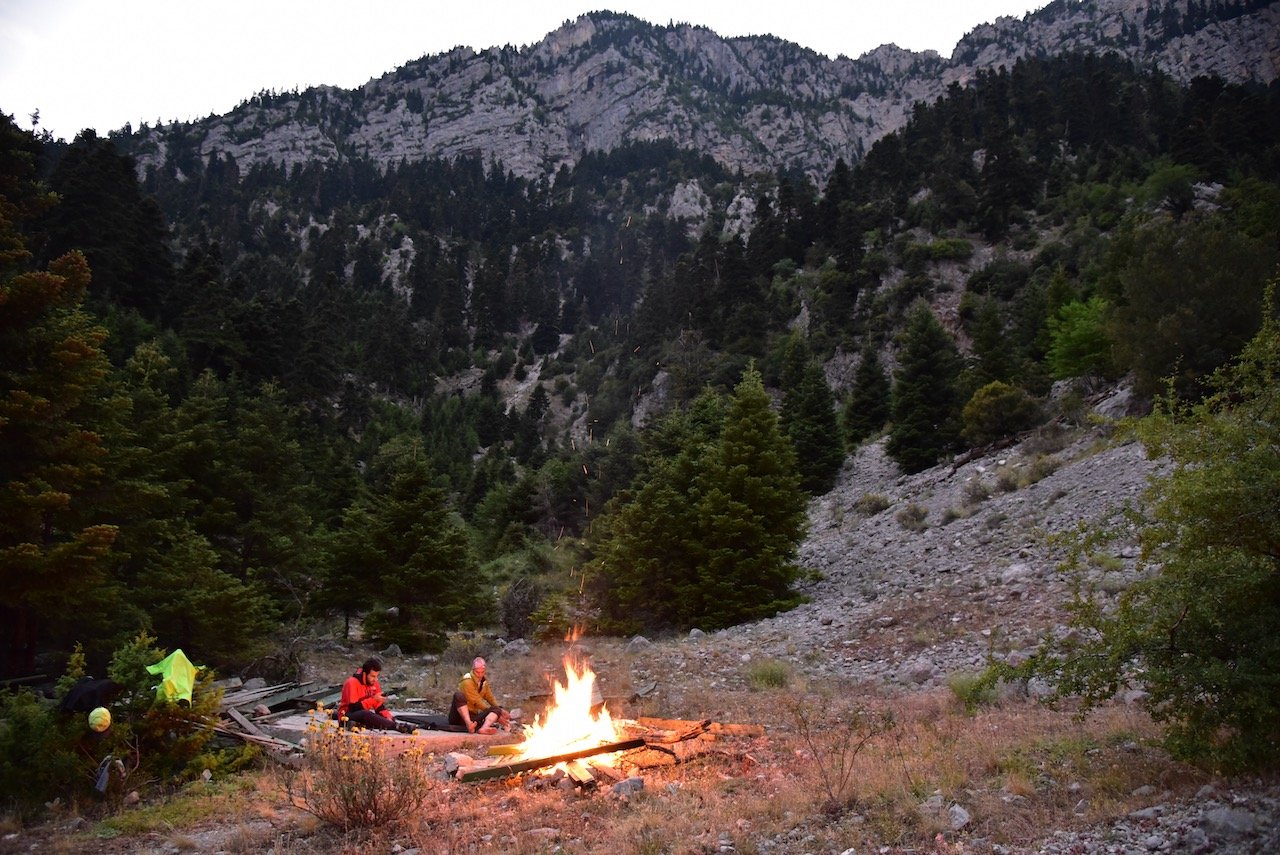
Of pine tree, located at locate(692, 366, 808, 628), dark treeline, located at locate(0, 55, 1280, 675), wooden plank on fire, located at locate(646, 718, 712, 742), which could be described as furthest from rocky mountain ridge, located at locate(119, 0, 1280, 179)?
wooden plank on fire, located at locate(646, 718, 712, 742)

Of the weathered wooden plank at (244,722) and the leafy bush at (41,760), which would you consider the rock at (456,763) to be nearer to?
the weathered wooden plank at (244,722)

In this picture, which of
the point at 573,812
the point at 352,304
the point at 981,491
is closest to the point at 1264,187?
the point at 981,491

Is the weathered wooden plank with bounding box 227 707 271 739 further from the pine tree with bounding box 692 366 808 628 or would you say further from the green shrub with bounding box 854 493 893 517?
the green shrub with bounding box 854 493 893 517

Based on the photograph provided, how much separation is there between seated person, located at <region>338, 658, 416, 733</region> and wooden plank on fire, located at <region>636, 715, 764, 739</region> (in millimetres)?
3737

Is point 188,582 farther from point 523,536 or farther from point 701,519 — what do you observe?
point 523,536

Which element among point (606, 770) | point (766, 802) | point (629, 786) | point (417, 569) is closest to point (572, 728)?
point (606, 770)

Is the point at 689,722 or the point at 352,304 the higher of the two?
the point at 352,304

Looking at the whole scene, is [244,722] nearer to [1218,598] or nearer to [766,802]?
[766,802]

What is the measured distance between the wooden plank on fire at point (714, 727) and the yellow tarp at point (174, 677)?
5770 millimetres

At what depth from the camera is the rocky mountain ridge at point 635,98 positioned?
14125cm

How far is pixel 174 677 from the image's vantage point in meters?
8.69

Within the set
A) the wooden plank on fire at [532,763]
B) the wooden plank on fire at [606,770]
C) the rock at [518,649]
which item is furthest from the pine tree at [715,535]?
the wooden plank on fire at [606,770]

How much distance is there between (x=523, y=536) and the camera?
126 ft

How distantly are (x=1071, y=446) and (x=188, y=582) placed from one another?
24119mm
